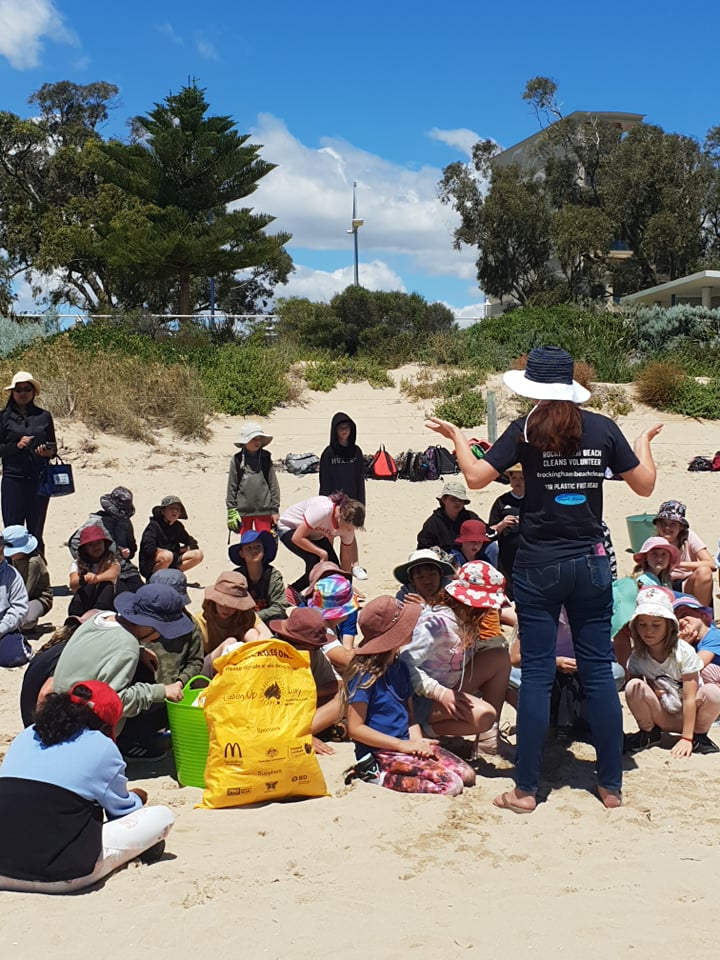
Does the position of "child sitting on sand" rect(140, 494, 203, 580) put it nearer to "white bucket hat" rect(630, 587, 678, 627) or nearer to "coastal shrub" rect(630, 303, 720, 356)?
"white bucket hat" rect(630, 587, 678, 627)

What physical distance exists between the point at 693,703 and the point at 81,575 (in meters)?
3.75

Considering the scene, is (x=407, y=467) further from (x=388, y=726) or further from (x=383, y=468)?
(x=388, y=726)

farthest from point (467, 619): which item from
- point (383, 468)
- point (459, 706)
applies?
point (383, 468)

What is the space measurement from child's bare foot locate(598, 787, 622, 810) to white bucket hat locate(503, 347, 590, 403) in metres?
1.56

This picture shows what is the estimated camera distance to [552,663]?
3730mm

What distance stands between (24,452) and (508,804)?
5001mm

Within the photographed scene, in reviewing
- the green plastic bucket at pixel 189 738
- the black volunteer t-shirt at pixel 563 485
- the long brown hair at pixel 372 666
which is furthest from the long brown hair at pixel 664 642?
the green plastic bucket at pixel 189 738

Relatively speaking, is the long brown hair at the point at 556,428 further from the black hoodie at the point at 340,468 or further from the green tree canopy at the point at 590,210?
the green tree canopy at the point at 590,210

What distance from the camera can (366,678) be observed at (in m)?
4.08

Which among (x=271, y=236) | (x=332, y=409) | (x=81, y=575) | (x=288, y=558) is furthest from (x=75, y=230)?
(x=81, y=575)

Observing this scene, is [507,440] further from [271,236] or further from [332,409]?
[271,236]

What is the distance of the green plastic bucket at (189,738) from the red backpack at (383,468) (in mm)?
8472

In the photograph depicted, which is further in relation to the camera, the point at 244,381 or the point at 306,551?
the point at 244,381

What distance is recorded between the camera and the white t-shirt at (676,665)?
4461mm
